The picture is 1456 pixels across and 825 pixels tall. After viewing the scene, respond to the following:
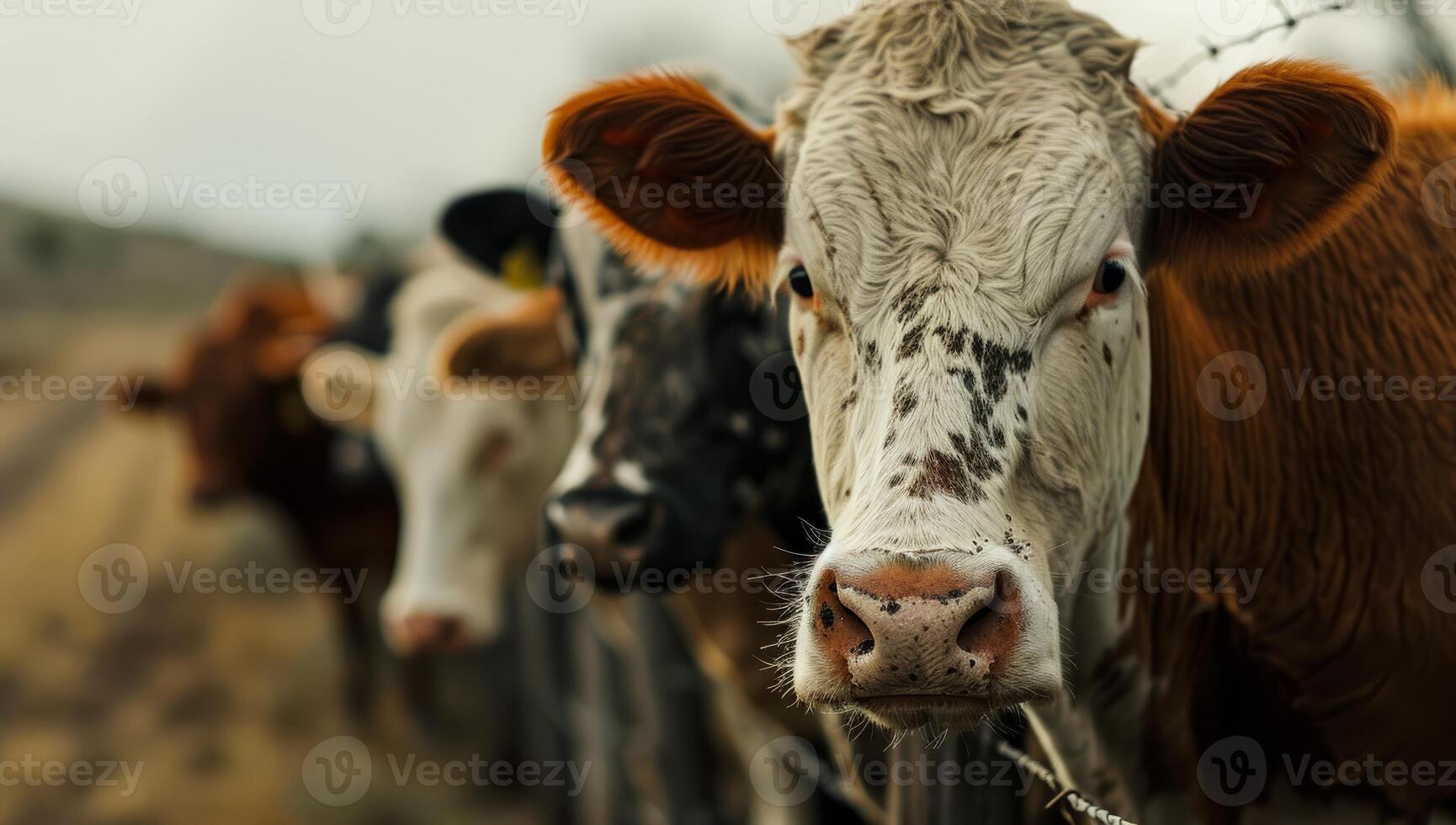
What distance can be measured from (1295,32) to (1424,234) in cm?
54

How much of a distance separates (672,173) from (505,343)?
79.7 inches

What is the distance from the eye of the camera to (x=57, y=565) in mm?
14070

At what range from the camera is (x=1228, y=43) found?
2.79 metres

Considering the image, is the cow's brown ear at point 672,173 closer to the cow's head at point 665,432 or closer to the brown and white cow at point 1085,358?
the brown and white cow at point 1085,358

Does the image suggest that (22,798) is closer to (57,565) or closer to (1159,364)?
(57,565)

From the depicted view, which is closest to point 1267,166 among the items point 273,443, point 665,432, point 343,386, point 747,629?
point 665,432

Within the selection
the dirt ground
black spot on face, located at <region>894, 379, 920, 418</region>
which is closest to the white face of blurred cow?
the dirt ground

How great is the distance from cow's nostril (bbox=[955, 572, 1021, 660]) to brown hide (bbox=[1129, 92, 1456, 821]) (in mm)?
781

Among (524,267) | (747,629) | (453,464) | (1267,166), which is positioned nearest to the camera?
(1267,166)

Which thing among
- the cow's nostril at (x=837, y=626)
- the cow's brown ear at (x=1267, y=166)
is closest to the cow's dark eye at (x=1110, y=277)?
the cow's brown ear at (x=1267, y=166)

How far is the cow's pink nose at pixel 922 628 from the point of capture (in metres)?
1.99

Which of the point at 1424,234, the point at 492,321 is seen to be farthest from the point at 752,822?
the point at 1424,234

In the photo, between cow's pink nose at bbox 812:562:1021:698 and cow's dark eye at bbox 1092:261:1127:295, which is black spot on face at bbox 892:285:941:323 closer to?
cow's dark eye at bbox 1092:261:1127:295

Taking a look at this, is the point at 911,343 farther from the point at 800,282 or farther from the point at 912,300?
the point at 800,282
